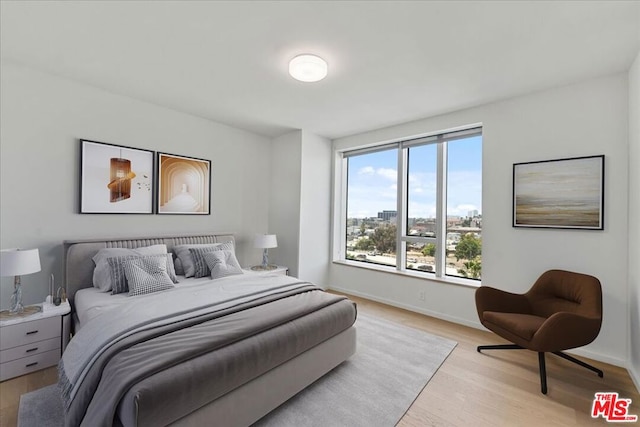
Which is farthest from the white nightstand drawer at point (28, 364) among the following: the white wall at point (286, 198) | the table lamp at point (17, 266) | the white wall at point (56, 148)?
the white wall at point (286, 198)

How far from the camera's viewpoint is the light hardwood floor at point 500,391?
1.84 m

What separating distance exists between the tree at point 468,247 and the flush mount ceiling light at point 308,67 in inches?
105

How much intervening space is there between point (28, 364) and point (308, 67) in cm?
325

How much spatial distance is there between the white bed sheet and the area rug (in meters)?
0.52

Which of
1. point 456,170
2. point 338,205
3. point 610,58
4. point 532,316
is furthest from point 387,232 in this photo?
point 610,58

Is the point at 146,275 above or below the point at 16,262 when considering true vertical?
below

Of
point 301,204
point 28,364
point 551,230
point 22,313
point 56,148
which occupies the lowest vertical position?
point 28,364

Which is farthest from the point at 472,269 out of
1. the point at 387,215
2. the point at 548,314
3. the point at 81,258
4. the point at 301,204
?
the point at 81,258

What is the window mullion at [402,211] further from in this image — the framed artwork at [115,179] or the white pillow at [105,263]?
the framed artwork at [115,179]

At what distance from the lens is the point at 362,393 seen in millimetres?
2082

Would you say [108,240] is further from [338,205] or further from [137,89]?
[338,205]

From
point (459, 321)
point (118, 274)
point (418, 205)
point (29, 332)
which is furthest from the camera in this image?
point (418, 205)

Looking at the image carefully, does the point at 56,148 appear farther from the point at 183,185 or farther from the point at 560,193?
the point at 560,193

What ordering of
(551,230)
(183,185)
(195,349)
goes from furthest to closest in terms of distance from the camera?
1. (183,185)
2. (551,230)
3. (195,349)
